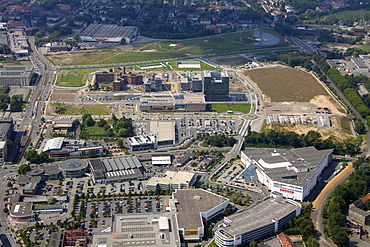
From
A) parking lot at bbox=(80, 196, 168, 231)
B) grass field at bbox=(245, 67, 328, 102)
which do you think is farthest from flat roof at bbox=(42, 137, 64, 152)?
grass field at bbox=(245, 67, 328, 102)

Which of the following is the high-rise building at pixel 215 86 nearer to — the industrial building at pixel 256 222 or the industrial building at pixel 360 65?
the industrial building at pixel 360 65

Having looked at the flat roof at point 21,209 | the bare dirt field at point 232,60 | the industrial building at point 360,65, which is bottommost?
the bare dirt field at point 232,60

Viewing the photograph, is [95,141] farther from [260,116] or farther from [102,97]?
[260,116]

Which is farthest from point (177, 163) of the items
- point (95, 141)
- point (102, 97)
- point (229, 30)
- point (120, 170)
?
point (229, 30)

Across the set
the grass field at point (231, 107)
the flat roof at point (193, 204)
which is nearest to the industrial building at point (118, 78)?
the grass field at point (231, 107)

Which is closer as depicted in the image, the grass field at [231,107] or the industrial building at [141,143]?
the industrial building at [141,143]
